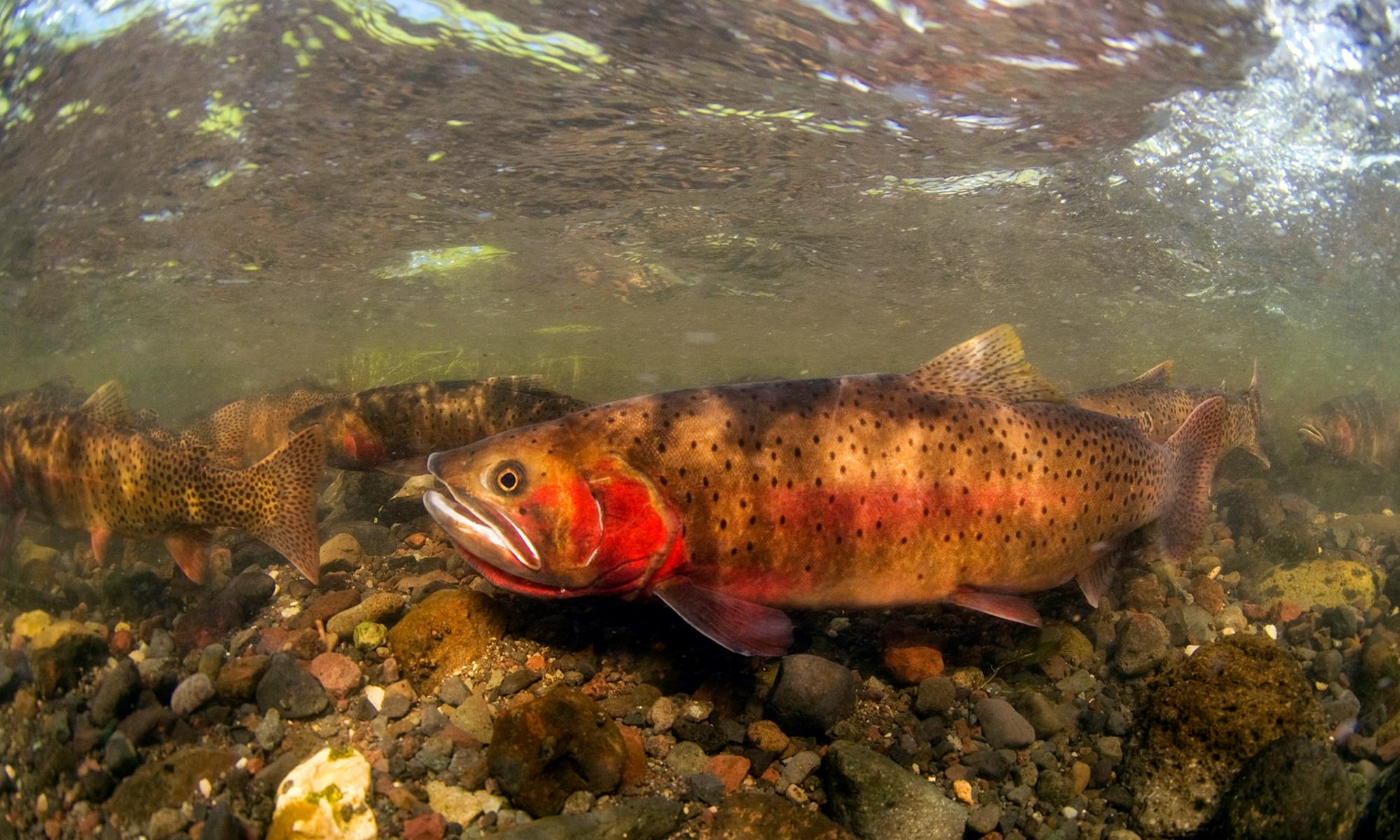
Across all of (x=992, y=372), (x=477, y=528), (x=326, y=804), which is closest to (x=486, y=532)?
(x=477, y=528)

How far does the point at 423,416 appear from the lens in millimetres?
7930

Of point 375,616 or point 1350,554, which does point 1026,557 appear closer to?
point 375,616

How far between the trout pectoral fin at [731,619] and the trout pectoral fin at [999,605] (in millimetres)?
1204

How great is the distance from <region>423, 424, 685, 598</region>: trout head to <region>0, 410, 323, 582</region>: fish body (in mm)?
2169

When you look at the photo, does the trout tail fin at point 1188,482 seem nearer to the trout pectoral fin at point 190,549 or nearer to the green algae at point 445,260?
the trout pectoral fin at point 190,549

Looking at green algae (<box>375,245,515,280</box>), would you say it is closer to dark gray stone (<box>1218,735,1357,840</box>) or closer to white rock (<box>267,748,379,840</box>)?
white rock (<box>267,748,379,840</box>)

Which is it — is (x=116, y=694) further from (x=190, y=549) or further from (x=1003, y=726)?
(x=1003, y=726)

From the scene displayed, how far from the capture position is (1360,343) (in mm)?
42625

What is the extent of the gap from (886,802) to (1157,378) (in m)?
8.22

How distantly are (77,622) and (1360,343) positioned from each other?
59872 mm

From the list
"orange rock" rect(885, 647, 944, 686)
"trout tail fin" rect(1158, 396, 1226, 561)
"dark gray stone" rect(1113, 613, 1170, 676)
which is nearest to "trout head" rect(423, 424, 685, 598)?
"orange rock" rect(885, 647, 944, 686)

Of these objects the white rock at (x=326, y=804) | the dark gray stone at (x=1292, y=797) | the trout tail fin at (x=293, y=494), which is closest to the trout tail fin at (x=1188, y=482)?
the dark gray stone at (x=1292, y=797)

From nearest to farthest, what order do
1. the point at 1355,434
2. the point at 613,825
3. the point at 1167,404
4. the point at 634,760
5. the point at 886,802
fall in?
the point at 613,825
the point at 886,802
the point at 634,760
the point at 1167,404
the point at 1355,434

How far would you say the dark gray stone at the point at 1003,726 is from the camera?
3539mm
